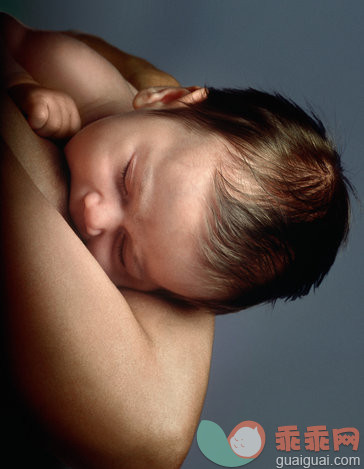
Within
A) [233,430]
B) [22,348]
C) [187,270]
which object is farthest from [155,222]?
[233,430]

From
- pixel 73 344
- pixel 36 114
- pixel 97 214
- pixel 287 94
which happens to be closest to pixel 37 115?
pixel 36 114

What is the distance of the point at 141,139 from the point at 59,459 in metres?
0.29

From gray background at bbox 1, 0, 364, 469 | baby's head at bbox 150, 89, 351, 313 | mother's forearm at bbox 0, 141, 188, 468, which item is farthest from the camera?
gray background at bbox 1, 0, 364, 469

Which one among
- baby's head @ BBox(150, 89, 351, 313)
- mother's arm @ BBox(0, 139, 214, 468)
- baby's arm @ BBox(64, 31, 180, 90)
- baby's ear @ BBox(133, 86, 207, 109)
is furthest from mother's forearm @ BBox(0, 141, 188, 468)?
baby's arm @ BBox(64, 31, 180, 90)

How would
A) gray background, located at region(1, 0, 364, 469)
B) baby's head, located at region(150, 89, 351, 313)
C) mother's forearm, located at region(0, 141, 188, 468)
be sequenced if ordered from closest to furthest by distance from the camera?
mother's forearm, located at region(0, 141, 188, 468) < baby's head, located at region(150, 89, 351, 313) < gray background, located at region(1, 0, 364, 469)

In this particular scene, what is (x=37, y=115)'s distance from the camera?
469 mm

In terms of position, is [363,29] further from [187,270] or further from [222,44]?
[187,270]

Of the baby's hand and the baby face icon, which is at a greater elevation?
the baby's hand

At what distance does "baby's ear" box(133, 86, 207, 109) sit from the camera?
1.85 feet

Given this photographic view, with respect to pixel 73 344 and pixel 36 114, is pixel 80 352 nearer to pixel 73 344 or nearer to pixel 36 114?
pixel 73 344

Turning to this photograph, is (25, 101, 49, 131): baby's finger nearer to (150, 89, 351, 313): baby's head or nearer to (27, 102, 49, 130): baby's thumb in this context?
(27, 102, 49, 130): baby's thumb

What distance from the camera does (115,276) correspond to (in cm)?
50

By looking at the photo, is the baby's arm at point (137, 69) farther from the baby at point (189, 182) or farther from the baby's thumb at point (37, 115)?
the baby's thumb at point (37, 115)

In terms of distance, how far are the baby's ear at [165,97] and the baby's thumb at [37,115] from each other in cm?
13
